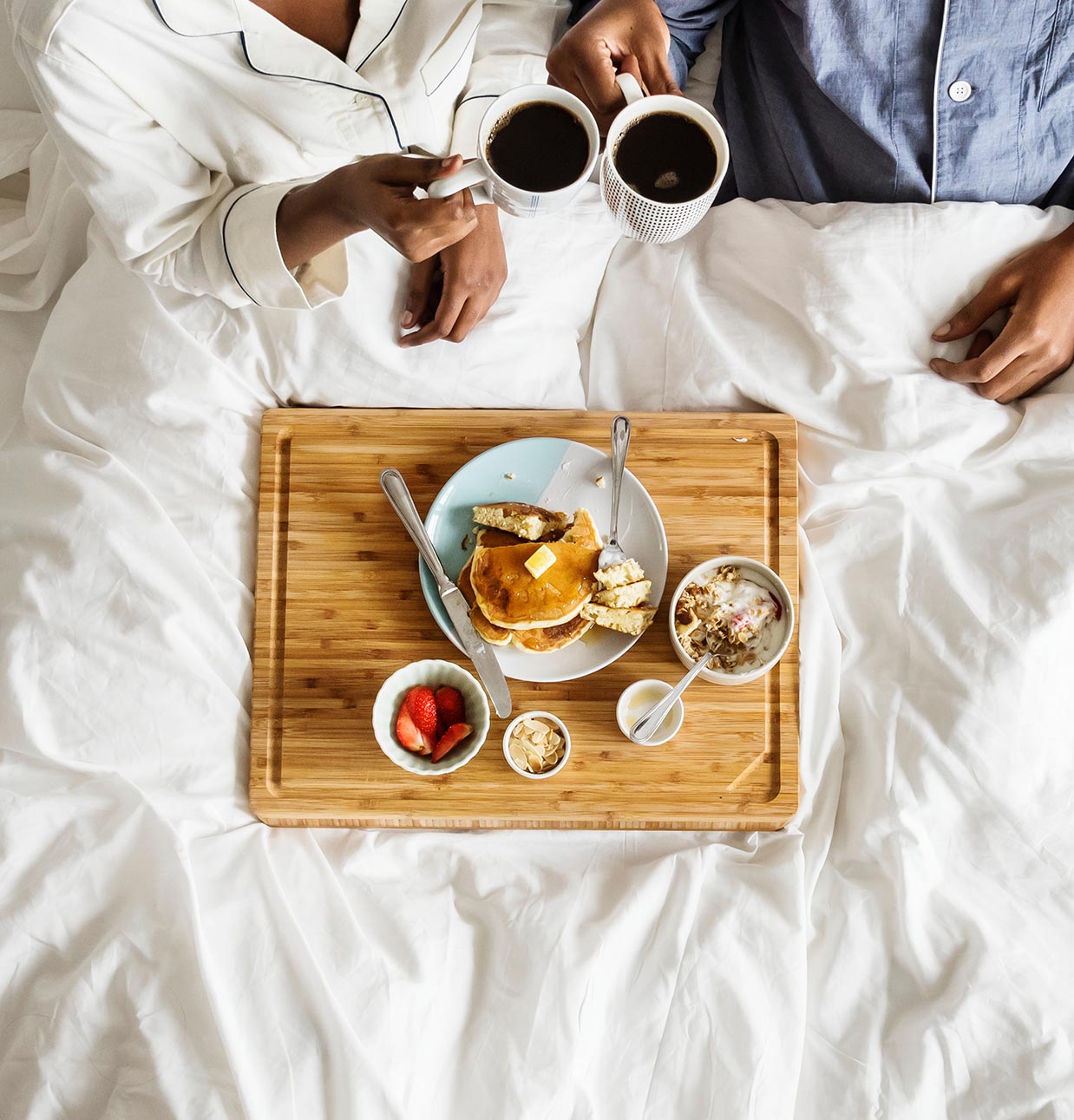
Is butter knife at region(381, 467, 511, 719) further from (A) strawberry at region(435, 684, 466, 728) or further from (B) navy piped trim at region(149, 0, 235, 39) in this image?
(B) navy piped trim at region(149, 0, 235, 39)

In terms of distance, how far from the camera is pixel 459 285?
1.42 m

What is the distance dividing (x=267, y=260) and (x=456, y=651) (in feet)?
1.89

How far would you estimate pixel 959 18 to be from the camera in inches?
54.2

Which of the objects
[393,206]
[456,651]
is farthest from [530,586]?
[393,206]

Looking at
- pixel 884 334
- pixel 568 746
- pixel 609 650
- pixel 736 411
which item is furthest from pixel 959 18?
pixel 568 746

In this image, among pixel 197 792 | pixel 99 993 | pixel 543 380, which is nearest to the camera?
pixel 99 993

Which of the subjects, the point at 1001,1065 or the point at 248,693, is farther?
the point at 248,693

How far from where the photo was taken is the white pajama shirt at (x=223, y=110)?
114cm

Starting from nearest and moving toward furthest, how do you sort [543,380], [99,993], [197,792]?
1. [99,993]
2. [197,792]
3. [543,380]

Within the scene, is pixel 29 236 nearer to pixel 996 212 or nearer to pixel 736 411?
pixel 736 411

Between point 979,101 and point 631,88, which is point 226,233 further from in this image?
point 979,101

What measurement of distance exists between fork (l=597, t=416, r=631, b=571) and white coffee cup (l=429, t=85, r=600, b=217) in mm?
373

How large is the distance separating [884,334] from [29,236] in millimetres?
1313

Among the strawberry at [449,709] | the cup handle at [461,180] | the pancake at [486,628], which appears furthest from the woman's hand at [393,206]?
the strawberry at [449,709]
